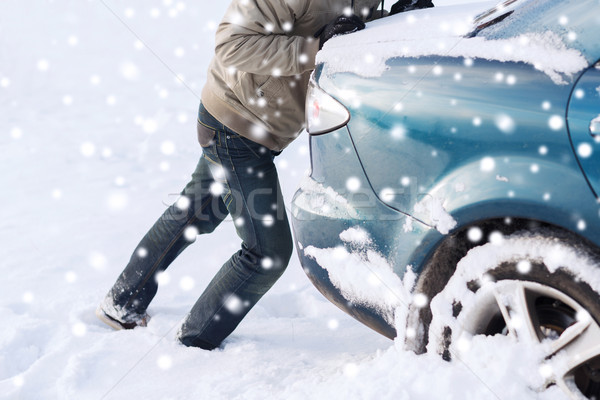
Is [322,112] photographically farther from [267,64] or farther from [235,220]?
[235,220]

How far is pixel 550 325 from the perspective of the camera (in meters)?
1.46

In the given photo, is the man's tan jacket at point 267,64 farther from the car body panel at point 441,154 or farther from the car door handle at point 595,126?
the car door handle at point 595,126

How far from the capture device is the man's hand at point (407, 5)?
100 inches

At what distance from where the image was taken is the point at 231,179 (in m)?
2.29

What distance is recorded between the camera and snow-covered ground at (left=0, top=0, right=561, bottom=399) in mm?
1842

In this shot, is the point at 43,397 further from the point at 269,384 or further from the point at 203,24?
the point at 203,24

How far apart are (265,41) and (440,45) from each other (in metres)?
0.72

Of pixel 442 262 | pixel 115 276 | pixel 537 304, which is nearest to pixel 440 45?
pixel 442 262

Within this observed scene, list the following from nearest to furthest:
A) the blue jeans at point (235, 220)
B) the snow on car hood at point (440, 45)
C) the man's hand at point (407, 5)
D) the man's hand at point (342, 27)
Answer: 1. the snow on car hood at point (440, 45)
2. the man's hand at point (342, 27)
3. the blue jeans at point (235, 220)
4. the man's hand at point (407, 5)

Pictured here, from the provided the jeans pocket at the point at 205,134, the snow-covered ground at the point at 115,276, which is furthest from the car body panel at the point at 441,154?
the jeans pocket at the point at 205,134

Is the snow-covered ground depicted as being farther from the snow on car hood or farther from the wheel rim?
the snow on car hood

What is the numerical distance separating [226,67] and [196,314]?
3.67ft

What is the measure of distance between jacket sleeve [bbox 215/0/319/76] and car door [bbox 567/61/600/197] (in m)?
0.98

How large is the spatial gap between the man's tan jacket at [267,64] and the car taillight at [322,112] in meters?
0.16
